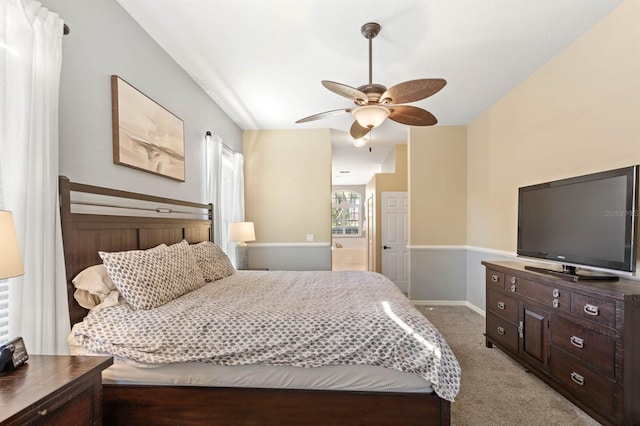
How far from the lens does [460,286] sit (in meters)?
4.60

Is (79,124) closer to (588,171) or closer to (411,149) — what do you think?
(588,171)

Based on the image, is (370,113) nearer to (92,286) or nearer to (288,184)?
(92,286)

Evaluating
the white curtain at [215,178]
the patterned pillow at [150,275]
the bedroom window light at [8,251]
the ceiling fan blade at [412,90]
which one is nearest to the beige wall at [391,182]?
the white curtain at [215,178]

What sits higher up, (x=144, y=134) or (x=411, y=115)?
(x=411, y=115)

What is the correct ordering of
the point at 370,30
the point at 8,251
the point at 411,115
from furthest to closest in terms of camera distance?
the point at 411,115
the point at 370,30
the point at 8,251

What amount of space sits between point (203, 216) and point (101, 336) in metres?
1.96

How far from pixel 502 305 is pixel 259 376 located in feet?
7.82

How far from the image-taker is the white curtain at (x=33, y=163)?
4.43ft

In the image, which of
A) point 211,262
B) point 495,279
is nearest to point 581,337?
point 495,279

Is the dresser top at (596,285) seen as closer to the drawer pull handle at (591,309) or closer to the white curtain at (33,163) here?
the drawer pull handle at (591,309)

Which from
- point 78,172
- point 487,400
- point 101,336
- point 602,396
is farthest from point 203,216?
point 602,396

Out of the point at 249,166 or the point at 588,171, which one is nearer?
the point at 588,171

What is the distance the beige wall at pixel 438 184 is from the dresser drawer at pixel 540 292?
1.96 m

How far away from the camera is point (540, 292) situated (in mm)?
2299
